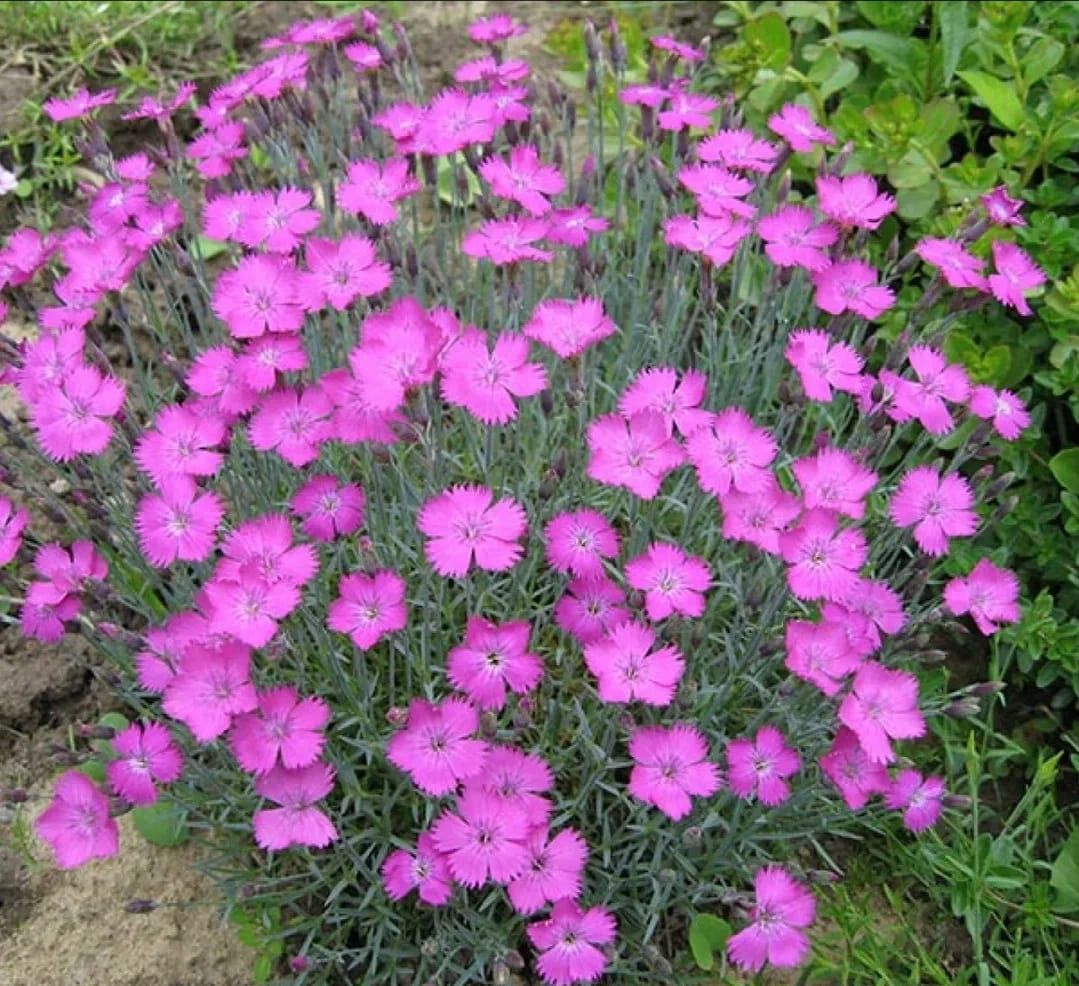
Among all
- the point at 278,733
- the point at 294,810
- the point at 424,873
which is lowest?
the point at 424,873

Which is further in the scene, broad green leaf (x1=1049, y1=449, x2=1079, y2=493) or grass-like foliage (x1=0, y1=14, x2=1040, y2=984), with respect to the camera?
broad green leaf (x1=1049, y1=449, x2=1079, y2=493)

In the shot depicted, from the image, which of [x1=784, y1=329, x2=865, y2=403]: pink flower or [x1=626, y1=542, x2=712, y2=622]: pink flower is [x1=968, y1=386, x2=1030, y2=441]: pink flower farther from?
[x1=626, y1=542, x2=712, y2=622]: pink flower

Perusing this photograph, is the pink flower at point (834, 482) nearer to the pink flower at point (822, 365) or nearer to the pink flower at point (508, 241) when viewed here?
the pink flower at point (822, 365)

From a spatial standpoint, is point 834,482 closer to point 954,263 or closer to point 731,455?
point 731,455

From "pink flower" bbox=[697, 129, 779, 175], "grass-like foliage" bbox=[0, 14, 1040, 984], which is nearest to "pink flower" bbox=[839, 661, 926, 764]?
"grass-like foliage" bbox=[0, 14, 1040, 984]

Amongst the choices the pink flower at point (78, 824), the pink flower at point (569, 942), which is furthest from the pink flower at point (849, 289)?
the pink flower at point (78, 824)

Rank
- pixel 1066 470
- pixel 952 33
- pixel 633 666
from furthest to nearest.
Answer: pixel 952 33 → pixel 1066 470 → pixel 633 666

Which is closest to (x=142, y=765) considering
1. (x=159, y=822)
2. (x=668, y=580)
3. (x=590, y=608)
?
(x=159, y=822)
